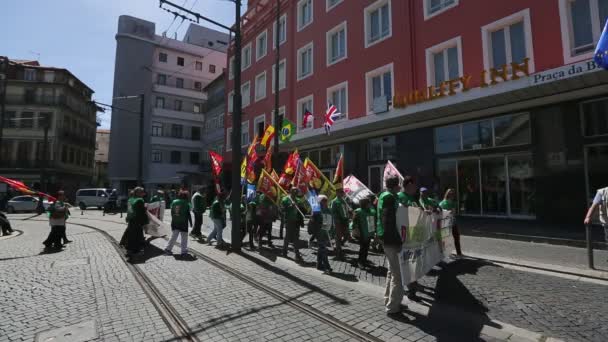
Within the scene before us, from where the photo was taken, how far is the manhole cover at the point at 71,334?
392 cm

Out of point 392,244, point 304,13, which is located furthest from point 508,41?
point 304,13

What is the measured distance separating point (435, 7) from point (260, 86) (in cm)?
1552

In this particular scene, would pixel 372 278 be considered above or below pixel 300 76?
below

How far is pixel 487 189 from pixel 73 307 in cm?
1368

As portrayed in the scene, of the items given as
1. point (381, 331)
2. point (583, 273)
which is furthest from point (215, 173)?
point (583, 273)

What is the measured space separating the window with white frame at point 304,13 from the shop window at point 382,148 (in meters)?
10.4

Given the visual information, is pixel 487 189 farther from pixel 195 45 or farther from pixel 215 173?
pixel 195 45

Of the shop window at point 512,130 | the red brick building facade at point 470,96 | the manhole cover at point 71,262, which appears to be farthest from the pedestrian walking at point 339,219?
the shop window at point 512,130

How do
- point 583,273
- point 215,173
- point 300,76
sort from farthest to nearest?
point 300,76 < point 215,173 < point 583,273

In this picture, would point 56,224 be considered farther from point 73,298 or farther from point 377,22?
point 377,22

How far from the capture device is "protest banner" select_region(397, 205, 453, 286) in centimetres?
470

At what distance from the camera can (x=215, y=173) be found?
11.9 metres

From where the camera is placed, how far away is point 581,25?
10.9m

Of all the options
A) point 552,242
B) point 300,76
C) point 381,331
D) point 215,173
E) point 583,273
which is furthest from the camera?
point 300,76
